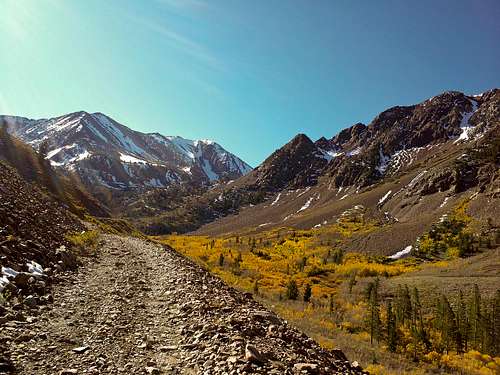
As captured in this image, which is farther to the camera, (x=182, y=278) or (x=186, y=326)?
(x=182, y=278)

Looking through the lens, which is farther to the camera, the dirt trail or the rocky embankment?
the rocky embankment

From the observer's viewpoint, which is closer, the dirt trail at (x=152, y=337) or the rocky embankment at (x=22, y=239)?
the dirt trail at (x=152, y=337)

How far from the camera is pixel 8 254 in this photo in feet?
47.9

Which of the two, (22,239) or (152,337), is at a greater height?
(22,239)

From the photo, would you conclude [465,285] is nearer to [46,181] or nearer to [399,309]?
[399,309]

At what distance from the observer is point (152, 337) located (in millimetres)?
11266

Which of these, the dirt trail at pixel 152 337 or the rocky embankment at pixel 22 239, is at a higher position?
the rocky embankment at pixel 22 239

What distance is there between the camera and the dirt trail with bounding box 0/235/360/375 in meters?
8.77

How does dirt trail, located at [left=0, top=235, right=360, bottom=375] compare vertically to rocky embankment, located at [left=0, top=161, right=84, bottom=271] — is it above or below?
below

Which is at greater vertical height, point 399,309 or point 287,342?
point 287,342

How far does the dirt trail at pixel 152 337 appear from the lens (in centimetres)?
877

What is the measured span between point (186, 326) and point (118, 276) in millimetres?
9371

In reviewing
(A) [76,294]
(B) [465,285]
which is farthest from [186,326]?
(B) [465,285]

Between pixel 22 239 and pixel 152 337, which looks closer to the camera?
pixel 152 337
